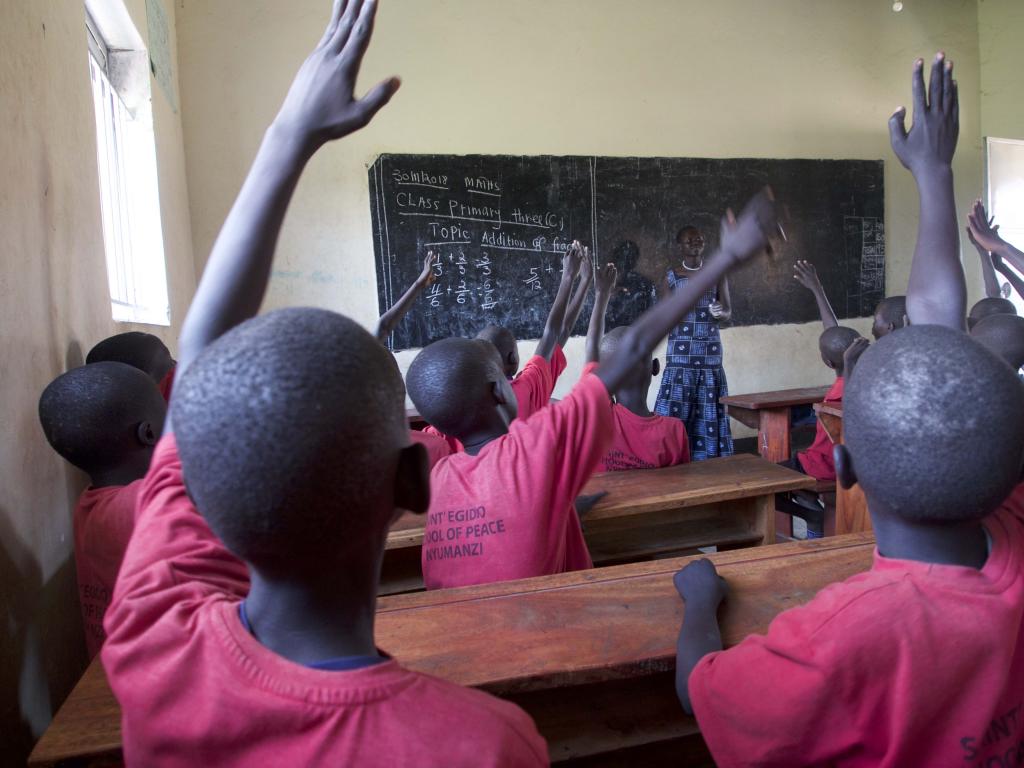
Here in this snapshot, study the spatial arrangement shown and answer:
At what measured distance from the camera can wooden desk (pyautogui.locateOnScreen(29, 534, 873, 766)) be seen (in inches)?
43.6

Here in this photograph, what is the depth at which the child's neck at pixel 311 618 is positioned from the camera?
0.66m

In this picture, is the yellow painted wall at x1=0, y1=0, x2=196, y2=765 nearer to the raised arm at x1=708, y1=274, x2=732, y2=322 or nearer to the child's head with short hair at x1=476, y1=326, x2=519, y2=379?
the child's head with short hair at x1=476, y1=326, x2=519, y2=379

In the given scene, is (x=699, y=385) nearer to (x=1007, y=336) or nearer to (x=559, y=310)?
(x=1007, y=336)

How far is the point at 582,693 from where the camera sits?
1325mm

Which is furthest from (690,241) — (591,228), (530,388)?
(530,388)

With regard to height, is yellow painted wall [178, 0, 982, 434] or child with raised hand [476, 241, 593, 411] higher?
yellow painted wall [178, 0, 982, 434]

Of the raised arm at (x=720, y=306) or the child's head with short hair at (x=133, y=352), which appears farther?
the raised arm at (x=720, y=306)

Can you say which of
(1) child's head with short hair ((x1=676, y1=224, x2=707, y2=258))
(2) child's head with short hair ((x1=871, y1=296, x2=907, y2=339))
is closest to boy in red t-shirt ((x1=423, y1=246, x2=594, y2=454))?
(2) child's head with short hair ((x1=871, y1=296, x2=907, y2=339))

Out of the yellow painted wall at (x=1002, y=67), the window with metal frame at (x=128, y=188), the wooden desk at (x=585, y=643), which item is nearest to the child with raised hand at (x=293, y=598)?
the wooden desk at (x=585, y=643)

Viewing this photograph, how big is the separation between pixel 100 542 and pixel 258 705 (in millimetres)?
1137

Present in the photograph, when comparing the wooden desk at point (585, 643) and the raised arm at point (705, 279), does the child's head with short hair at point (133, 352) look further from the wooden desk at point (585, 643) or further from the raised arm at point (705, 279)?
the raised arm at point (705, 279)

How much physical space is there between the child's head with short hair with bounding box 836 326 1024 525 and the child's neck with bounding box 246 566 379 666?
0.57m

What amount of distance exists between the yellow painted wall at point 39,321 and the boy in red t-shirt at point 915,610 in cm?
155

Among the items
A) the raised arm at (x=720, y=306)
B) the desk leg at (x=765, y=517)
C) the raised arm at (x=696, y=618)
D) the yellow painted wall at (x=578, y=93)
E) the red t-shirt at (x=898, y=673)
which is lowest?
the desk leg at (x=765, y=517)
